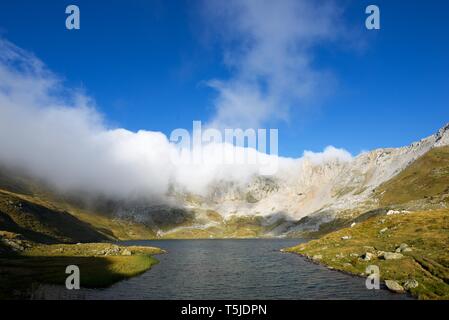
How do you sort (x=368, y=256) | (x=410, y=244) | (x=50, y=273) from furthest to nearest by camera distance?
(x=410, y=244)
(x=368, y=256)
(x=50, y=273)

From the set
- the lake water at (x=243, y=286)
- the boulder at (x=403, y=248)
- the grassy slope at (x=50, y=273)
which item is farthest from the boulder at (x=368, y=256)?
the grassy slope at (x=50, y=273)

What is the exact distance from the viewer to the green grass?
63047 millimetres

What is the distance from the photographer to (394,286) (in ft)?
205

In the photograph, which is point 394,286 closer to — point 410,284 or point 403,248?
point 410,284

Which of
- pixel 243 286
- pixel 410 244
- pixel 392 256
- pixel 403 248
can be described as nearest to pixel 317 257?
pixel 410 244

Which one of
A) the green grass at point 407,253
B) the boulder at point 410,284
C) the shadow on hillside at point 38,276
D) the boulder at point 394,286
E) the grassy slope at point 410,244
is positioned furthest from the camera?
the grassy slope at point 410,244

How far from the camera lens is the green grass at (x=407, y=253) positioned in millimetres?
63047

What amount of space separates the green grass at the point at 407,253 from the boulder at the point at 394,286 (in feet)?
6.98

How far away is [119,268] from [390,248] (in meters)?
72.7

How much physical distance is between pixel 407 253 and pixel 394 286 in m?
24.7

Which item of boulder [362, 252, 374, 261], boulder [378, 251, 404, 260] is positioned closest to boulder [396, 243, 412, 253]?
boulder [378, 251, 404, 260]

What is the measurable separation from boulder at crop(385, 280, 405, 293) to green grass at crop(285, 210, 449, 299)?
213 cm

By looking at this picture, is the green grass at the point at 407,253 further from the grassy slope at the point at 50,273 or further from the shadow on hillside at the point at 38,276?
the shadow on hillside at the point at 38,276
